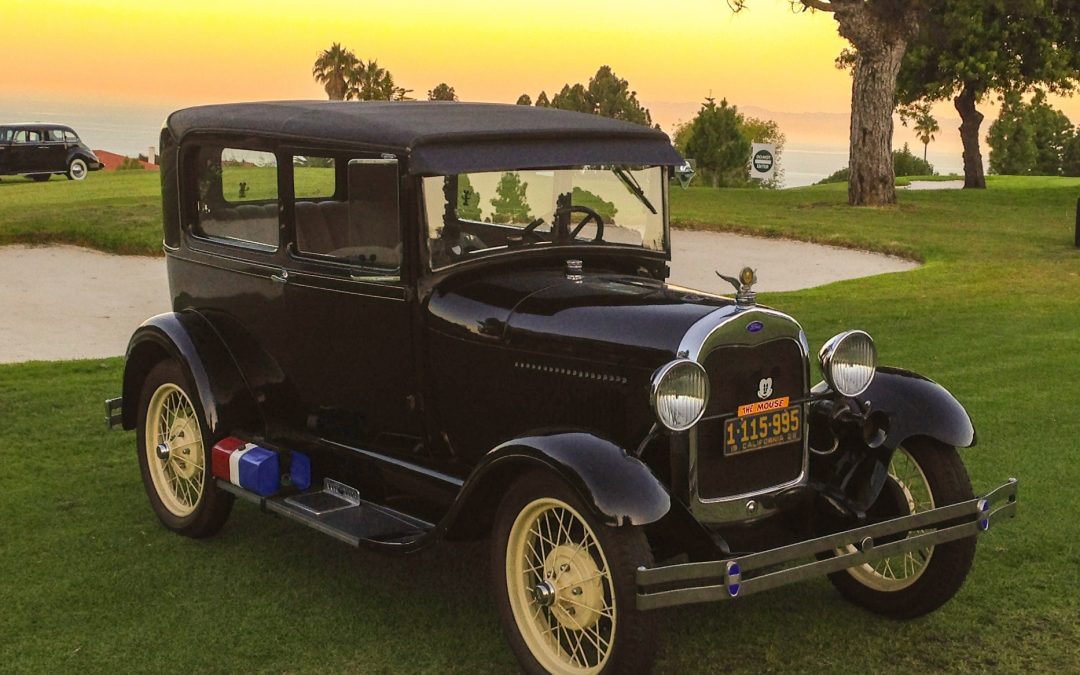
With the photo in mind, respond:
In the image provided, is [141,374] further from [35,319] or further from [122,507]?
[35,319]

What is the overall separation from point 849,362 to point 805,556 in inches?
34.0

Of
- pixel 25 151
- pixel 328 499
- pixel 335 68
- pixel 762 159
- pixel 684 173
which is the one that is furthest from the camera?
pixel 335 68

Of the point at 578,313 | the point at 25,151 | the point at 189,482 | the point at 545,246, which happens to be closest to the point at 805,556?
the point at 578,313

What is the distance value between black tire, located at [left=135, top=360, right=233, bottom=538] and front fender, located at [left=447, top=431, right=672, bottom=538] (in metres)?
1.78

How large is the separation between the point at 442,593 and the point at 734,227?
18567mm

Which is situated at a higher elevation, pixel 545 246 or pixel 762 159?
pixel 762 159

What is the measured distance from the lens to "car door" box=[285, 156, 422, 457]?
530cm

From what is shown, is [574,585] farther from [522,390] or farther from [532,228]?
[532,228]

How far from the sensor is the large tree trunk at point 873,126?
27.4 meters

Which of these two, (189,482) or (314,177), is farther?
(189,482)

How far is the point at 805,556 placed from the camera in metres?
4.55

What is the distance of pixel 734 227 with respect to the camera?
23188mm

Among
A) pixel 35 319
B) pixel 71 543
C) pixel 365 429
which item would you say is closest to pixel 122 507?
pixel 71 543

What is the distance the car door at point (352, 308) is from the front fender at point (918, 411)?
1.97 m
